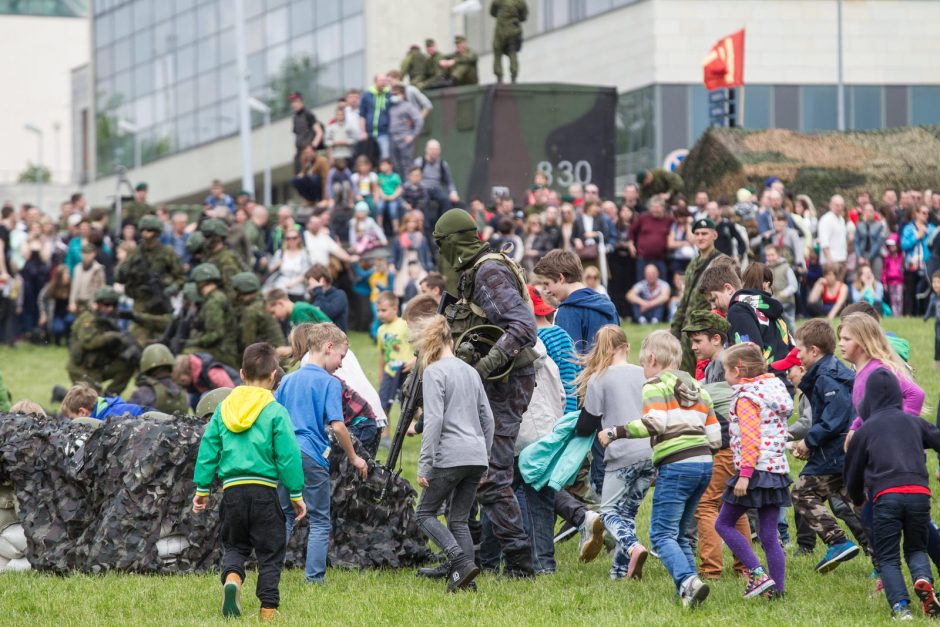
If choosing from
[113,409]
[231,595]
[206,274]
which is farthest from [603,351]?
[206,274]

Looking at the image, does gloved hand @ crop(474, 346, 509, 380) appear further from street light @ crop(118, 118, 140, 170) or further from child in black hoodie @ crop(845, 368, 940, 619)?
street light @ crop(118, 118, 140, 170)

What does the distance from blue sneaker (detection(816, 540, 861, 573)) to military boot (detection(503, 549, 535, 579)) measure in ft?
5.97

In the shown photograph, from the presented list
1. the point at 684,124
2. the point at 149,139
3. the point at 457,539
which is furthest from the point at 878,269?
the point at 149,139

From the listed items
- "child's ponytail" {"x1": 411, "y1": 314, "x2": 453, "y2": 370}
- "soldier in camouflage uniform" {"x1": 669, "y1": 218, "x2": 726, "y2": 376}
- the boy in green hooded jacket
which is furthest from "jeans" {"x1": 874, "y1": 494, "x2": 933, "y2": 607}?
"soldier in camouflage uniform" {"x1": 669, "y1": 218, "x2": 726, "y2": 376}

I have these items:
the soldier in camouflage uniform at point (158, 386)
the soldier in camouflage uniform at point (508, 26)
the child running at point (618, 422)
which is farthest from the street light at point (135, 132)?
the child running at point (618, 422)

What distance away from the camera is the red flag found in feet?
104

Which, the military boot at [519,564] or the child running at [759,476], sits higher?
the child running at [759,476]

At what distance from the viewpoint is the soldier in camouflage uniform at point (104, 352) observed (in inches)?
664

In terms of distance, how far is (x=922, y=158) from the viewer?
26.0 meters

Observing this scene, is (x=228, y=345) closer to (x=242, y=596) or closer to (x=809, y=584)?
(x=242, y=596)

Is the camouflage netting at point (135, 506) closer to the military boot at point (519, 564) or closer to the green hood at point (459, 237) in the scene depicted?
the military boot at point (519, 564)

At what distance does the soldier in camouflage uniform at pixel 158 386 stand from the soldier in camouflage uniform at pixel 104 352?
7.20 ft

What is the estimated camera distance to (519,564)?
32.0 feet

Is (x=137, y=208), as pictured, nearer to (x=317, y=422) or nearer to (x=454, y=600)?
(x=317, y=422)
